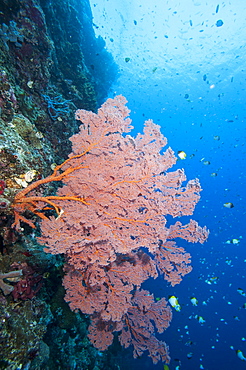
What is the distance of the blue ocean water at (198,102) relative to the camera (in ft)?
79.0

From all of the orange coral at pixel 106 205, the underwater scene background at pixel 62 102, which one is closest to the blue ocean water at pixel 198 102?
the underwater scene background at pixel 62 102

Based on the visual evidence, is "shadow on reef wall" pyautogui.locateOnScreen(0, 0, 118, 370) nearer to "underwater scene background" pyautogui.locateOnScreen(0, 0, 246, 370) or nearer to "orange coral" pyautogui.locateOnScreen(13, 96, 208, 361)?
"underwater scene background" pyautogui.locateOnScreen(0, 0, 246, 370)

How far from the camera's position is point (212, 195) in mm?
65688

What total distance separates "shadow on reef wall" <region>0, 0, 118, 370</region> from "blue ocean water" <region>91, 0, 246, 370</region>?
4448 mm

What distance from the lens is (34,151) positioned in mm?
3979

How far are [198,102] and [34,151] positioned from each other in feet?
162

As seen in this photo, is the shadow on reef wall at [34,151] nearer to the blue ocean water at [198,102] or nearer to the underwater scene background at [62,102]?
the underwater scene background at [62,102]

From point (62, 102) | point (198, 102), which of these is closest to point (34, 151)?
point (62, 102)

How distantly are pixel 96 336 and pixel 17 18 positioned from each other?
8501mm

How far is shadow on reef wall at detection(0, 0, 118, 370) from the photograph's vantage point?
10.2 feet

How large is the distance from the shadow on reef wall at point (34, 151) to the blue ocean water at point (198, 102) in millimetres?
4448

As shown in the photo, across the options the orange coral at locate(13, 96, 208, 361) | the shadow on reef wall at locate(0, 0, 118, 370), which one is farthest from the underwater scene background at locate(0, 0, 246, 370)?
the orange coral at locate(13, 96, 208, 361)

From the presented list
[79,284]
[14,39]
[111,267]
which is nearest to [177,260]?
[111,267]

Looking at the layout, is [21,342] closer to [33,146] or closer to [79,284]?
[79,284]
